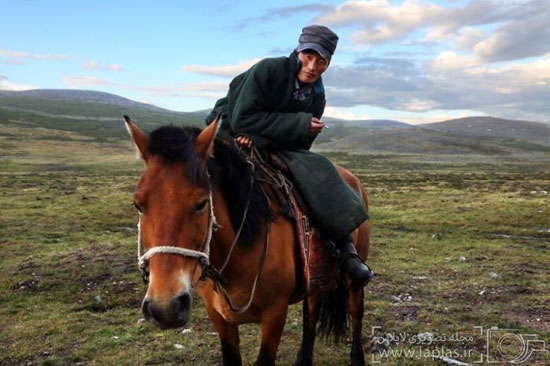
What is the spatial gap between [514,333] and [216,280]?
18.5 ft

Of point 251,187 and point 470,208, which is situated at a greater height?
point 251,187

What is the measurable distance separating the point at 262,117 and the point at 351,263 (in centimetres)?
179

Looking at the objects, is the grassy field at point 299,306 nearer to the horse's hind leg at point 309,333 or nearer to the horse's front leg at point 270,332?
the horse's hind leg at point 309,333

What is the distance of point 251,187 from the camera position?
3.46m

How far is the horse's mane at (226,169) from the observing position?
2.72m

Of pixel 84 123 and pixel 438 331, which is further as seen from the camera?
pixel 84 123

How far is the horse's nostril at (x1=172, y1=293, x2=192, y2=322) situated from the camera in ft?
7.76

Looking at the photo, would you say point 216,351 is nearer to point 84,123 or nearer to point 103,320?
point 103,320

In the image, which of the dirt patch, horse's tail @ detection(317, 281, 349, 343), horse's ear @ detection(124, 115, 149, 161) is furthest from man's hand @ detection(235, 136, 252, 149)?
the dirt patch

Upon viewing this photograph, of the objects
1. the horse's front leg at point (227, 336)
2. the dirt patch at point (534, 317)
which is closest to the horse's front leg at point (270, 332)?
the horse's front leg at point (227, 336)

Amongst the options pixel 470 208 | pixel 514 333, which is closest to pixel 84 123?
pixel 470 208

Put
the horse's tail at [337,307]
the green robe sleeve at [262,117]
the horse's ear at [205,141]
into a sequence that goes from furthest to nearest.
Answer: the horse's tail at [337,307] < the green robe sleeve at [262,117] < the horse's ear at [205,141]

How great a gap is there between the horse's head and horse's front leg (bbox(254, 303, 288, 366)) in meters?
1.28

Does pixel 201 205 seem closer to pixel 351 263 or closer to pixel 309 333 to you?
pixel 351 263
